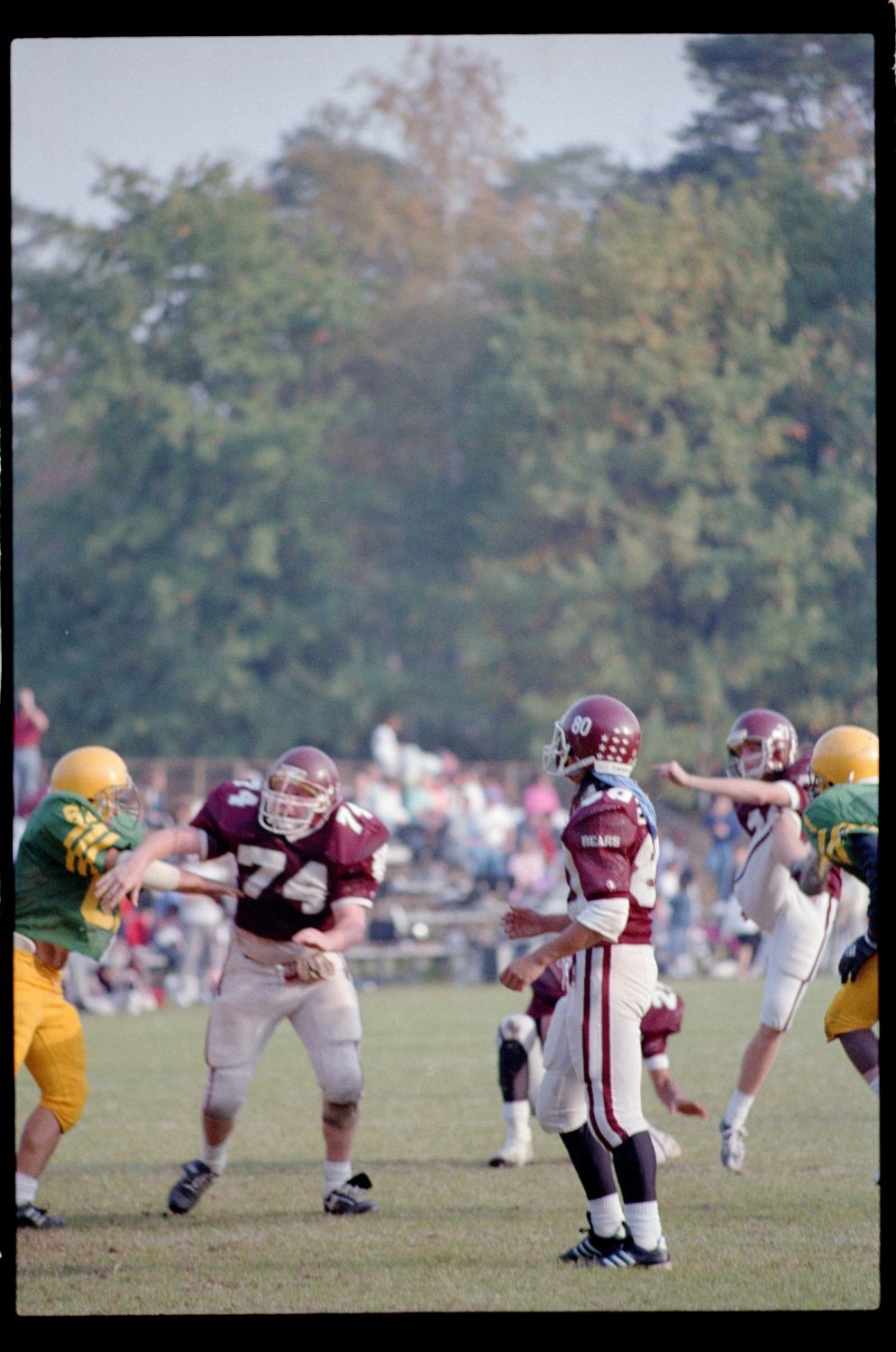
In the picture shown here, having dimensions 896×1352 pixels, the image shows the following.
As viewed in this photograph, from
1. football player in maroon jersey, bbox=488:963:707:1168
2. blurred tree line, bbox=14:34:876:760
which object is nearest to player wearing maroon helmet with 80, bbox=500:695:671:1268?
football player in maroon jersey, bbox=488:963:707:1168

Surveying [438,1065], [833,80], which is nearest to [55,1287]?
[438,1065]

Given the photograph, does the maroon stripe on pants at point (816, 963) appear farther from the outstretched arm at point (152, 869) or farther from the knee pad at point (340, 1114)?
the outstretched arm at point (152, 869)

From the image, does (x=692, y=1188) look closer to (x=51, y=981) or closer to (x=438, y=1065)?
(x=51, y=981)

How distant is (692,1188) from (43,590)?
25.2 m

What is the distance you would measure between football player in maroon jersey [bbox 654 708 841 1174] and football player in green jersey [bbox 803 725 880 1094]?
68 centimetres

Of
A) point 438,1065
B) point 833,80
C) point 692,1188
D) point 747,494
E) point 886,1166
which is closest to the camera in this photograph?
point 886,1166

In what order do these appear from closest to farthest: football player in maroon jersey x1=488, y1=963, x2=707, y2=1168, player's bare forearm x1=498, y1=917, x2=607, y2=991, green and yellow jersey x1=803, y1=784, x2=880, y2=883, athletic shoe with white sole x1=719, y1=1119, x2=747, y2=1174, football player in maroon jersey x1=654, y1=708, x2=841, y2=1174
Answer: player's bare forearm x1=498, y1=917, x2=607, y2=991
green and yellow jersey x1=803, y1=784, x2=880, y2=883
athletic shoe with white sole x1=719, y1=1119, x2=747, y2=1174
football player in maroon jersey x1=654, y1=708, x2=841, y2=1174
football player in maroon jersey x1=488, y1=963, x2=707, y2=1168

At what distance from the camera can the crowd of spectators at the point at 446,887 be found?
1524 centimetres

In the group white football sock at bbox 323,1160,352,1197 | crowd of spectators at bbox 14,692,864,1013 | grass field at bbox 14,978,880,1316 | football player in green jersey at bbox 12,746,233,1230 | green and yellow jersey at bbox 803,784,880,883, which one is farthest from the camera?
crowd of spectators at bbox 14,692,864,1013

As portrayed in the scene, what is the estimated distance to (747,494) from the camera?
93.2 feet

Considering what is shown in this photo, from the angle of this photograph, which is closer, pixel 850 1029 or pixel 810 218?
pixel 850 1029

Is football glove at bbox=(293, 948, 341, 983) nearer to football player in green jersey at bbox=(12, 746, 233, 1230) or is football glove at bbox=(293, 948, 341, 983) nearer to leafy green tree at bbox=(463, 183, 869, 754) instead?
football player in green jersey at bbox=(12, 746, 233, 1230)

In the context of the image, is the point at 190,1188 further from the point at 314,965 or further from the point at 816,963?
the point at 816,963

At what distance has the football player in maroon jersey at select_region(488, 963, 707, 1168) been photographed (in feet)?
23.4
